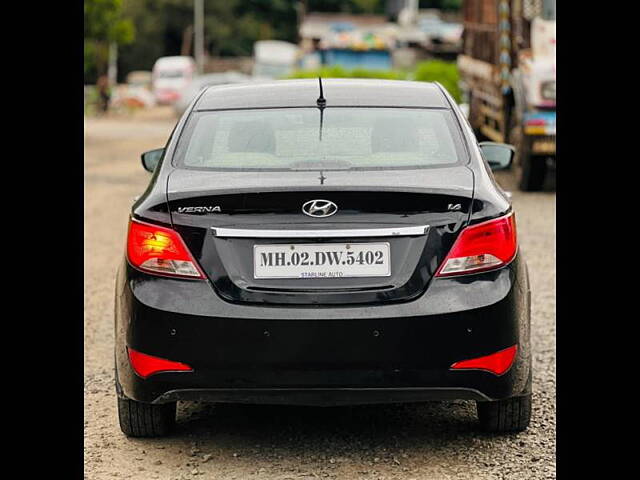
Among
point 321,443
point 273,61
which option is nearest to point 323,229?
point 321,443

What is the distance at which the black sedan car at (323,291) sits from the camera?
185 inches

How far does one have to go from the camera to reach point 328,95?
584cm

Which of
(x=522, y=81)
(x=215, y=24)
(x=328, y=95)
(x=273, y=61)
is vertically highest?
(x=328, y=95)

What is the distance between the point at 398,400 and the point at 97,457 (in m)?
1.31

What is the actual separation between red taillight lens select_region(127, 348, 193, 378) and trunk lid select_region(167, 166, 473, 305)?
1.04 ft

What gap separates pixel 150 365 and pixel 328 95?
63.3 inches

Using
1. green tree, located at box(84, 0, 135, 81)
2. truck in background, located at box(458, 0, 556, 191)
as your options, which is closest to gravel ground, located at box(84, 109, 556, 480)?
truck in background, located at box(458, 0, 556, 191)

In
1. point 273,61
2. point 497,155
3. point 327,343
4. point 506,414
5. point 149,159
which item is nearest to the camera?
point 327,343

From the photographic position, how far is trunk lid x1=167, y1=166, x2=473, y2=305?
4.70m

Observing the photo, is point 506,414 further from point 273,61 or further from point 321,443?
point 273,61

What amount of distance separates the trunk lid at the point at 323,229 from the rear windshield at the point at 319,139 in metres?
0.37

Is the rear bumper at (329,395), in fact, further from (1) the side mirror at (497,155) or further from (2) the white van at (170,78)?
(2) the white van at (170,78)

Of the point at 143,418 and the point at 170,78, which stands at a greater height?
the point at 143,418
